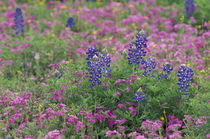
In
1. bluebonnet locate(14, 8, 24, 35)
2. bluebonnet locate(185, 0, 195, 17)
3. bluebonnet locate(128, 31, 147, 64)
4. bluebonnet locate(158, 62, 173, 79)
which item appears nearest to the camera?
bluebonnet locate(158, 62, 173, 79)

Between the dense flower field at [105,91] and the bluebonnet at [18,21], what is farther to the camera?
the bluebonnet at [18,21]

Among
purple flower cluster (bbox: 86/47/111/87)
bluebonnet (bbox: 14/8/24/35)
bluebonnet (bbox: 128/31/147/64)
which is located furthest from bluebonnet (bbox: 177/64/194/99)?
Answer: bluebonnet (bbox: 14/8/24/35)

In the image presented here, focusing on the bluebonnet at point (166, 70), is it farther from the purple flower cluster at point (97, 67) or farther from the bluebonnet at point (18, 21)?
the bluebonnet at point (18, 21)

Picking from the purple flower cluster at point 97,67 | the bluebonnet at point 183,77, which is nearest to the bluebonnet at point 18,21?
the purple flower cluster at point 97,67

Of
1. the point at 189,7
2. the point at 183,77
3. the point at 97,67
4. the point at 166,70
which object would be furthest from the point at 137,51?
the point at 189,7

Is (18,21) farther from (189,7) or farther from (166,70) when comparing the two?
(189,7)

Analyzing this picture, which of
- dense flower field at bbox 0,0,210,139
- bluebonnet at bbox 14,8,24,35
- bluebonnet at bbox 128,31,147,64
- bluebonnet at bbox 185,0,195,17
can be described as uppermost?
bluebonnet at bbox 185,0,195,17

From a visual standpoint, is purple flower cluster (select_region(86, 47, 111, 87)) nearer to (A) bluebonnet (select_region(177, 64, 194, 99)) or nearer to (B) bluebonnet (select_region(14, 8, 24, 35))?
(A) bluebonnet (select_region(177, 64, 194, 99))

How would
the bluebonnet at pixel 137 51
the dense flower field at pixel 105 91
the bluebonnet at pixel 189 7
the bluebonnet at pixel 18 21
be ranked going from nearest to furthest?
the dense flower field at pixel 105 91 → the bluebonnet at pixel 137 51 → the bluebonnet at pixel 18 21 → the bluebonnet at pixel 189 7

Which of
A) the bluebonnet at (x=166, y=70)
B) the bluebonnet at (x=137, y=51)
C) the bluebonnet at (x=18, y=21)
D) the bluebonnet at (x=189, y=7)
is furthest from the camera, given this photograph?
the bluebonnet at (x=189, y=7)

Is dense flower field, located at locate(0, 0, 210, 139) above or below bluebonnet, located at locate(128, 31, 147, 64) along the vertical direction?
below

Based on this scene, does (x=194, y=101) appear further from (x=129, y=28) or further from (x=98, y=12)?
(x=98, y=12)

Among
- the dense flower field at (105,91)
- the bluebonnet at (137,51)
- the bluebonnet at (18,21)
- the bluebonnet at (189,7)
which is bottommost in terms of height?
the dense flower field at (105,91)

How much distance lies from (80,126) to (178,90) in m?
1.30
